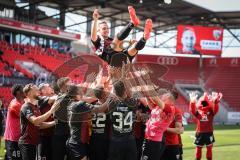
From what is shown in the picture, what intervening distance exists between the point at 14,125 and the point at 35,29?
77.0 ft

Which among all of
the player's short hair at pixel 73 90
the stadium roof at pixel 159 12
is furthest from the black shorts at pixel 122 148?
the stadium roof at pixel 159 12

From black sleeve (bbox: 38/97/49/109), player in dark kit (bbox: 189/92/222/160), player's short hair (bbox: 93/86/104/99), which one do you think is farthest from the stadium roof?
player's short hair (bbox: 93/86/104/99)

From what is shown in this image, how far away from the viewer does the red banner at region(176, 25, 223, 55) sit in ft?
124

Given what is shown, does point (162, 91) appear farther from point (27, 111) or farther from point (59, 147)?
point (27, 111)

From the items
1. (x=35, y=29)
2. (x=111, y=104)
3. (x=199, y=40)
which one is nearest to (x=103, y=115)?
(x=111, y=104)

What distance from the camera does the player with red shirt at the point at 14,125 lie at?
29.6 ft

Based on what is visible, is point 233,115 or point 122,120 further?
point 233,115

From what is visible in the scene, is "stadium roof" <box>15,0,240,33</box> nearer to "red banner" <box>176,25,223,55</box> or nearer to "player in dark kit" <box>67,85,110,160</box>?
"red banner" <box>176,25,223,55</box>

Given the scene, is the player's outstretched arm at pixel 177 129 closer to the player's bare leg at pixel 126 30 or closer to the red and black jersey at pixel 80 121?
the red and black jersey at pixel 80 121

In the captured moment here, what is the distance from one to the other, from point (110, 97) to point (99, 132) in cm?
78

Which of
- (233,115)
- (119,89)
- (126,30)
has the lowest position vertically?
(233,115)

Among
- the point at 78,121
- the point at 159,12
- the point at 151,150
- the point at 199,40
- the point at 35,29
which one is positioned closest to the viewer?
the point at 78,121

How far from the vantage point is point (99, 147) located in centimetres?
793

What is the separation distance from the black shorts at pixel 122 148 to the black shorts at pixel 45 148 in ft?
5.91
